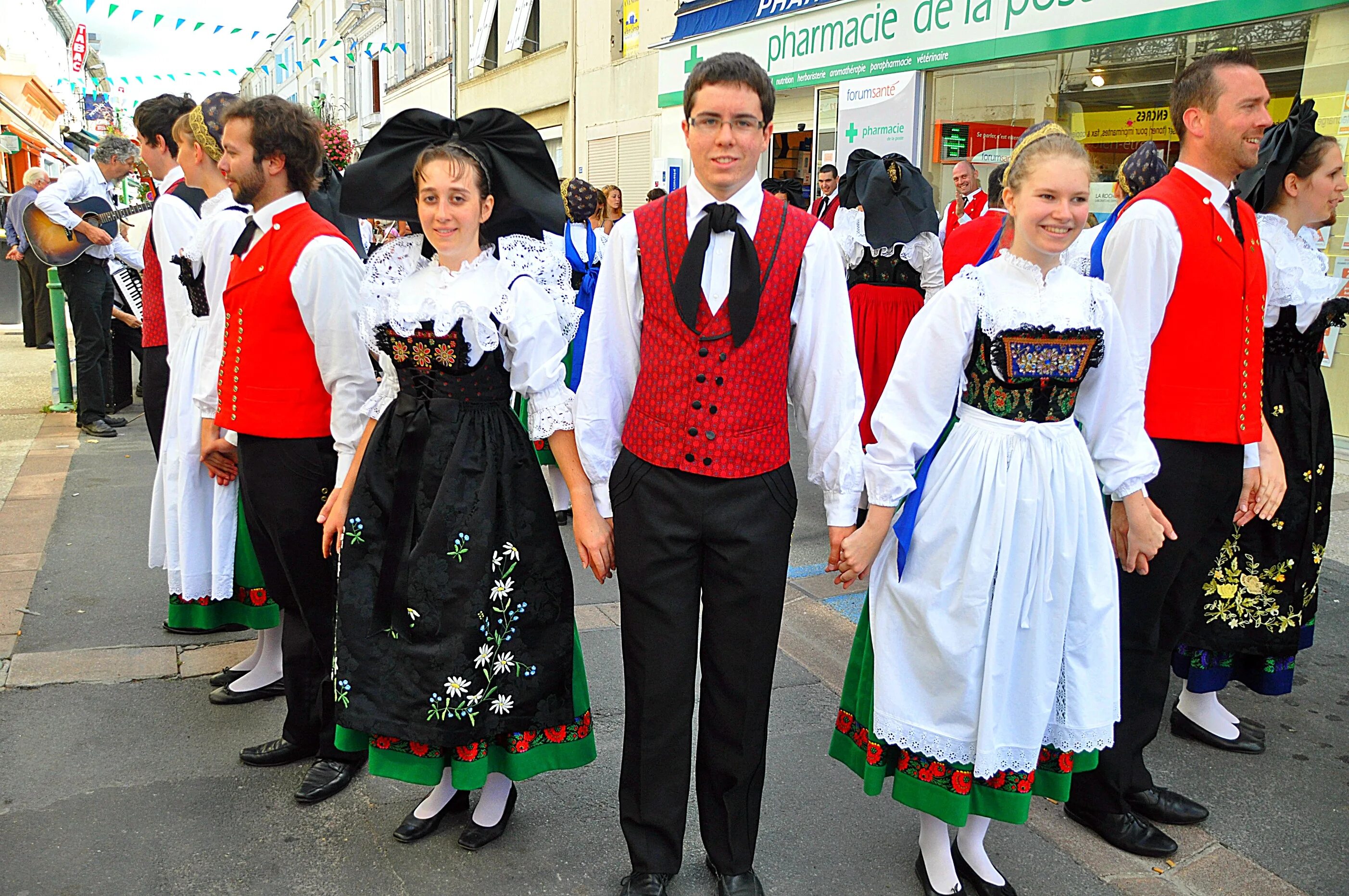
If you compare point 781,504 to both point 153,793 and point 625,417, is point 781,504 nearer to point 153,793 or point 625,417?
point 625,417

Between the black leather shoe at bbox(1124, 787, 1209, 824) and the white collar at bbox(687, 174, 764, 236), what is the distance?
199 centimetres

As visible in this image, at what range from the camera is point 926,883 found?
8.79 feet

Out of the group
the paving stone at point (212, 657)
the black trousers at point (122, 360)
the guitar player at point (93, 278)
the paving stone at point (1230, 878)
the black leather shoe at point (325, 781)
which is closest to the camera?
the paving stone at point (1230, 878)

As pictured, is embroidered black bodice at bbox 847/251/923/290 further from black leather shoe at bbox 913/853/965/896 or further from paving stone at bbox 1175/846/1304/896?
black leather shoe at bbox 913/853/965/896

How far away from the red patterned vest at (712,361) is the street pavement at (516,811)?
1.17 m

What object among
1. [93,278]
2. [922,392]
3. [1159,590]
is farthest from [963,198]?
[922,392]

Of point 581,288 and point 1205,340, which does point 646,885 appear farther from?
point 581,288

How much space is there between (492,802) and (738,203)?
1.73m

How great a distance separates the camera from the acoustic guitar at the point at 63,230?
25.1ft

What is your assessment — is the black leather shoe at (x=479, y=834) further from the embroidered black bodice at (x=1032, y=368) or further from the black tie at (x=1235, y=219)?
the black tie at (x=1235, y=219)

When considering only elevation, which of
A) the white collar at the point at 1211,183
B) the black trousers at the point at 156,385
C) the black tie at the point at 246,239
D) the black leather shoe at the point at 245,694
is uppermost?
the white collar at the point at 1211,183

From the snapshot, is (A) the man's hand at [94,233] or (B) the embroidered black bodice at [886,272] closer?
(B) the embroidered black bodice at [886,272]

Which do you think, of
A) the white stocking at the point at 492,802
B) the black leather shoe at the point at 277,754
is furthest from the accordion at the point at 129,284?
the white stocking at the point at 492,802

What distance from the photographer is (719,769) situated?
8.41 feet
